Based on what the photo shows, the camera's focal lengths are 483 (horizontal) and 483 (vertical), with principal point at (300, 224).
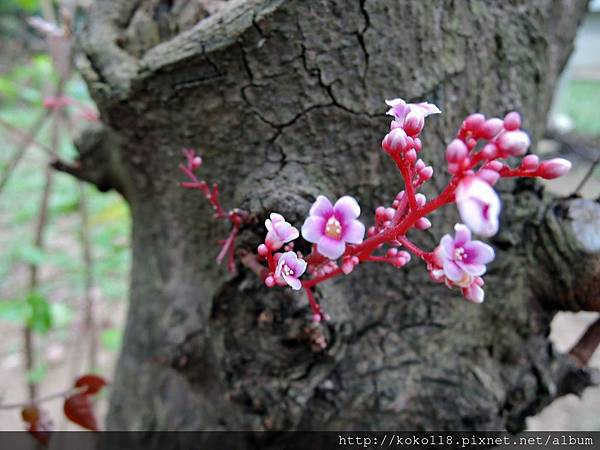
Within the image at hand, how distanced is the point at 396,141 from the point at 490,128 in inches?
3.9

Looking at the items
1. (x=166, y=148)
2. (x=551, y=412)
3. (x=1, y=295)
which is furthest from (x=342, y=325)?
(x=1, y=295)

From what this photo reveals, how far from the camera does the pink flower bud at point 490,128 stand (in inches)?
19.0

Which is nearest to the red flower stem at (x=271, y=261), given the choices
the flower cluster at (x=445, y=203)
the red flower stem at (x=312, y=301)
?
the flower cluster at (x=445, y=203)

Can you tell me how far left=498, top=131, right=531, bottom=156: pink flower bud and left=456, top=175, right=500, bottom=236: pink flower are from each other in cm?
6

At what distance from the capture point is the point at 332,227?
0.54 m

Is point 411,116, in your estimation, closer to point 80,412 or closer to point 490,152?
point 490,152

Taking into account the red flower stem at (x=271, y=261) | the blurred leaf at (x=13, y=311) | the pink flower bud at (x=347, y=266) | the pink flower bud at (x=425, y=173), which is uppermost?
the pink flower bud at (x=425, y=173)

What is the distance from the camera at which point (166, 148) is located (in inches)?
40.6

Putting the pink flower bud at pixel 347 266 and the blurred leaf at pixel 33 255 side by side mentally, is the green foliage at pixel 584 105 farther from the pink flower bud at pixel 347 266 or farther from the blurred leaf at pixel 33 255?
the pink flower bud at pixel 347 266

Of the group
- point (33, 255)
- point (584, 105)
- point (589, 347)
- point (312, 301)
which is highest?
point (312, 301)

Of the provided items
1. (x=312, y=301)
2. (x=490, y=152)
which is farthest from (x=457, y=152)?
(x=312, y=301)

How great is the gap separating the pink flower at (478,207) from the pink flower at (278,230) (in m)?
0.22

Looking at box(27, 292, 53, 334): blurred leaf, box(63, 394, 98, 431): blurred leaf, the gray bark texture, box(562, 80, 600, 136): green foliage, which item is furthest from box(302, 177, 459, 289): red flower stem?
box(562, 80, 600, 136): green foliage

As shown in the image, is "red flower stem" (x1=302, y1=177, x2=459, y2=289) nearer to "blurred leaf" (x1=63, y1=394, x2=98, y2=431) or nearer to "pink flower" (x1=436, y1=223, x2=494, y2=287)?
"pink flower" (x1=436, y1=223, x2=494, y2=287)
